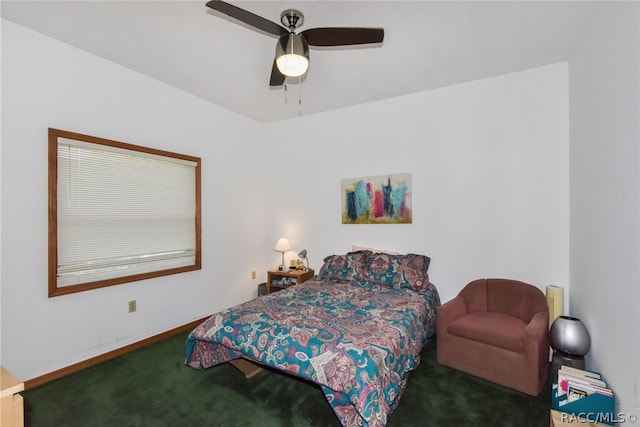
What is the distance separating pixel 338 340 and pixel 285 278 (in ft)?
7.58

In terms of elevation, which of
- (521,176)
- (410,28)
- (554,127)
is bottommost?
(521,176)

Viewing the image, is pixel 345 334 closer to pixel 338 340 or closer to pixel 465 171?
pixel 338 340

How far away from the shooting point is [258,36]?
2324 mm

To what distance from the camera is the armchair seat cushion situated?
2221 mm

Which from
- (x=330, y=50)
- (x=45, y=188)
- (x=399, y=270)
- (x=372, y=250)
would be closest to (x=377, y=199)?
(x=372, y=250)

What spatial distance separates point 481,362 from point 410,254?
130 centimetres

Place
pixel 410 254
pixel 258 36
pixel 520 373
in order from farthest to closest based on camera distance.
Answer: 1. pixel 410 254
2. pixel 258 36
3. pixel 520 373

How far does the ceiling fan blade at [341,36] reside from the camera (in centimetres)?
184

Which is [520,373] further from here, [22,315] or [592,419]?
[22,315]

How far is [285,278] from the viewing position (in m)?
4.07

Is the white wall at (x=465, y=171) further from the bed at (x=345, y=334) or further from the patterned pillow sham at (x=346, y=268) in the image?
the bed at (x=345, y=334)

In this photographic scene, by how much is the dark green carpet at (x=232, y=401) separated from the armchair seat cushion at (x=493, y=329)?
0.34m

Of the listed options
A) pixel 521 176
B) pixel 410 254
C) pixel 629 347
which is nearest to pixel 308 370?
pixel 629 347

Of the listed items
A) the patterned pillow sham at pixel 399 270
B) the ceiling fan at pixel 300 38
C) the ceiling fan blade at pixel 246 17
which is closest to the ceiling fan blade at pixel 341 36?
the ceiling fan at pixel 300 38
